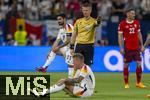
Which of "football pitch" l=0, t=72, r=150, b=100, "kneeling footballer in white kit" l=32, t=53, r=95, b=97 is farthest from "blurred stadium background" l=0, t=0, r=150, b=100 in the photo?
"kneeling footballer in white kit" l=32, t=53, r=95, b=97

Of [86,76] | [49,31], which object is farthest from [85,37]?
[49,31]

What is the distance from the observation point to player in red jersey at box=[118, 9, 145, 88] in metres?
21.1

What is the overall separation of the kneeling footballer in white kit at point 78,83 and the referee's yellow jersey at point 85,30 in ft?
11.2

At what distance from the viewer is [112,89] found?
800 inches

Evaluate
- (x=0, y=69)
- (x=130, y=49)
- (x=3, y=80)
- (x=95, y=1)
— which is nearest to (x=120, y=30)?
(x=130, y=49)

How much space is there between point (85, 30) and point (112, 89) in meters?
2.23

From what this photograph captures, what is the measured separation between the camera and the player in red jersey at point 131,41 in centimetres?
2109

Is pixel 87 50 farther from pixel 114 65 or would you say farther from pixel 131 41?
pixel 114 65

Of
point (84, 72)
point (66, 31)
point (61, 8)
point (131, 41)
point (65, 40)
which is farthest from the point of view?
point (61, 8)

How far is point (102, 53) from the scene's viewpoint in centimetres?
2828

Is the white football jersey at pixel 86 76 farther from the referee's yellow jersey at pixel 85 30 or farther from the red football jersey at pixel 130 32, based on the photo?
the red football jersey at pixel 130 32

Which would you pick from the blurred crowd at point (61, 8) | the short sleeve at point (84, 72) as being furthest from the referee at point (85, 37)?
the blurred crowd at point (61, 8)

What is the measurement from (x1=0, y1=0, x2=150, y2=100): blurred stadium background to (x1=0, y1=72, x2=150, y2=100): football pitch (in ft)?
2.18

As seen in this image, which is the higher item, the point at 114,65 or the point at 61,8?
the point at 61,8
